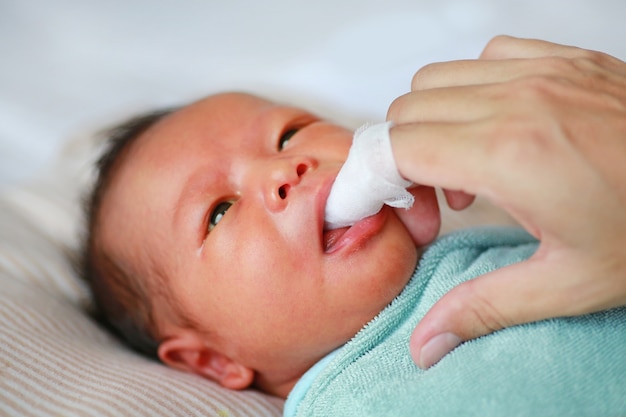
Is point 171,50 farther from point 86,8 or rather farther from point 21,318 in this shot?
point 21,318

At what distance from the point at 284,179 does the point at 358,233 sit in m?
0.15

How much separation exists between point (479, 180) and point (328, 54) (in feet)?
5.33

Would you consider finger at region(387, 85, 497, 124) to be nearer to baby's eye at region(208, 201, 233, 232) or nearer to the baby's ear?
baby's eye at region(208, 201, 233, 232)

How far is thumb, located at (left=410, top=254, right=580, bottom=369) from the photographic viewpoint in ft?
2.77

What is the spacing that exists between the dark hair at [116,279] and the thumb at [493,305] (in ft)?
1.96

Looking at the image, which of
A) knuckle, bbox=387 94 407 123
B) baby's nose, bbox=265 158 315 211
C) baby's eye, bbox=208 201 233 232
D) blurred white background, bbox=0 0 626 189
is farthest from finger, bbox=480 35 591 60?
blurred white background, bbox=0 0 626 189

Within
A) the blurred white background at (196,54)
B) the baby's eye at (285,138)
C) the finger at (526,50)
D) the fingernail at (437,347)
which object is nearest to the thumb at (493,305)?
the fingernail at (437,347)

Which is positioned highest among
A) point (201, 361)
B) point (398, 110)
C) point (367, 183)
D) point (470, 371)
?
point (398, 110)

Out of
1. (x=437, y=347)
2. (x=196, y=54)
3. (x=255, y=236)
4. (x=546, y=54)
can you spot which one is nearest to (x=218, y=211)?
(x=255, y=236)

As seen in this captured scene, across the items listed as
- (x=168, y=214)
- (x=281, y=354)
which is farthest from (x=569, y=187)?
→ (x=168, y=214)

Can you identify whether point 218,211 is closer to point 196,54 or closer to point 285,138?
point 285,138

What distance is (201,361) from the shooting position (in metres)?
1.32

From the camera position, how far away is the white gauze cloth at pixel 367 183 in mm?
911

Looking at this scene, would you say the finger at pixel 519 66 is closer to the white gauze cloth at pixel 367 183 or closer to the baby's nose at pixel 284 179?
the white gauze cloth at pixel 367 183
